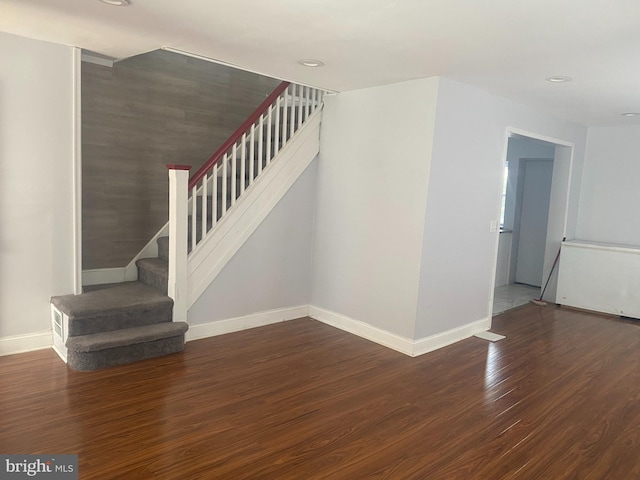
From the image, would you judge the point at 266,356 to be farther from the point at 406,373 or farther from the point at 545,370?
the point at 545,370

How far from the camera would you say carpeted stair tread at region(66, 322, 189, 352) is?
3.39m

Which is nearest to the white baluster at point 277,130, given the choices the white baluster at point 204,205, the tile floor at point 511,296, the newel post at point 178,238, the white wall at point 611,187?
the white baluster at point 204,205

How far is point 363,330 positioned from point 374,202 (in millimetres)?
1263

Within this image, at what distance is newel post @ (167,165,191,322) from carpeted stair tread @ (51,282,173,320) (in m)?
0.10

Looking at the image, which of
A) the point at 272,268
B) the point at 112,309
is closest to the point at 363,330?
the point at 272,268

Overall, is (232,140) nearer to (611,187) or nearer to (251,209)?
(251,209)

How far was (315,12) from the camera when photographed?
257 centimetres

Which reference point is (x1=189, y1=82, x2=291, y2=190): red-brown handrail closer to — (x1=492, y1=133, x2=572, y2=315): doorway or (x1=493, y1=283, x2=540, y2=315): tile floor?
(x1=493, y1=283, x2=540, y2=315): tile floor

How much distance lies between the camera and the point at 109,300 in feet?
12.7

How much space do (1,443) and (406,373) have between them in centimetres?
271

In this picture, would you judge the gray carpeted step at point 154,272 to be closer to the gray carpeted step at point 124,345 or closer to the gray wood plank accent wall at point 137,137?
the gray wood plank accent wall at point 137,137

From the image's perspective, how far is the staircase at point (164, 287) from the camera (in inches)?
138

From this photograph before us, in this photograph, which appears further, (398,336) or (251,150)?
(251,150)

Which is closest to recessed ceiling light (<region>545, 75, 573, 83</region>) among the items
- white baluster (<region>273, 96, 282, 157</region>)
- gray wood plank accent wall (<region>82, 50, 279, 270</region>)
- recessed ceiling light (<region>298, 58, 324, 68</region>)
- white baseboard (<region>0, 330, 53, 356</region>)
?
recessed ceiling light (<region>298, 58, 324, 68</region>)
